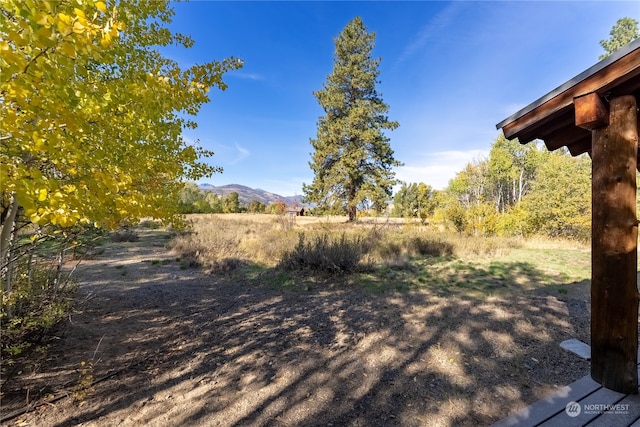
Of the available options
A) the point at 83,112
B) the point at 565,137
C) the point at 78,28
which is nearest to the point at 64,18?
the point at 78,28

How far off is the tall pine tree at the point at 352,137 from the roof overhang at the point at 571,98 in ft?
61.2

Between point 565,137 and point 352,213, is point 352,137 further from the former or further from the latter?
point 565,137

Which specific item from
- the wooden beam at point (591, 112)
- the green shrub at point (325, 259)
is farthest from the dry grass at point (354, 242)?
the wooden beam at point (591, 112)

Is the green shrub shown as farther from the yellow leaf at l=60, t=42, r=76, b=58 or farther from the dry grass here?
the yellow leaf at l=60, t=42, r=76, b=58

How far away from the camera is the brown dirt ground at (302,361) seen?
106 inches

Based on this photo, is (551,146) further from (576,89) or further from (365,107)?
(365,107)

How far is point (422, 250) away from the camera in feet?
37.5

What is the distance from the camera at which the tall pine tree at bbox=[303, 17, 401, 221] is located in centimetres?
2200

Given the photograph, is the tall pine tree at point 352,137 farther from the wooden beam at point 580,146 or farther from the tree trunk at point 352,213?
the wooden beam at point 580,146

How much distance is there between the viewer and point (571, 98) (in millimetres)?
2338

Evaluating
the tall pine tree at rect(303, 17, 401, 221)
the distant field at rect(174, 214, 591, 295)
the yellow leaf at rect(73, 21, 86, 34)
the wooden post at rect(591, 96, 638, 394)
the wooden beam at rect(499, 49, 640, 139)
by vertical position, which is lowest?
the distant field at rect(174, 214, 591, 295)

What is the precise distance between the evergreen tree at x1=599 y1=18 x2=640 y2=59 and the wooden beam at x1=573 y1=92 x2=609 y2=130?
26.9m

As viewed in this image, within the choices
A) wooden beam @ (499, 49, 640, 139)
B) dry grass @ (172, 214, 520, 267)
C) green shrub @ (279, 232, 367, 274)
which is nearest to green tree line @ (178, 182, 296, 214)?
dry grass @ (172, 214, 520, 267)

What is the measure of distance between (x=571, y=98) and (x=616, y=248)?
3.92 feet
